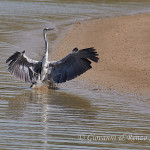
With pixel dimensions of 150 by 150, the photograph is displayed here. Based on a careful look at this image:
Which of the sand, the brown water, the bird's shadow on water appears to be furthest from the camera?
the sand

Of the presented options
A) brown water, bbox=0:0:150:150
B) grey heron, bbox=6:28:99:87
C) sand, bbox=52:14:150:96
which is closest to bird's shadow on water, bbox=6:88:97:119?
brown water, bbox=0:0:150:150

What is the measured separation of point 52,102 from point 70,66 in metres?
1.88

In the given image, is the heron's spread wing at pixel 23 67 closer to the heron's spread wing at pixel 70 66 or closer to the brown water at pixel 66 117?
the brown water at pixel 66 117

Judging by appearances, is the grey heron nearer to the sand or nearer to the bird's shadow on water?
the bird's shadow on water

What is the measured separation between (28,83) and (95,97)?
2192mm

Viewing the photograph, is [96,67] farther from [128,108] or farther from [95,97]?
[128,108]

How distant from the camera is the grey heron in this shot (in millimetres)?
11578

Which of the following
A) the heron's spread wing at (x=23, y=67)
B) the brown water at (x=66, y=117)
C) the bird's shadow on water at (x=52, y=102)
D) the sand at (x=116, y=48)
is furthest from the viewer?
the sand at (x=116, y=48)

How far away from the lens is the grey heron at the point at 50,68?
456 inches

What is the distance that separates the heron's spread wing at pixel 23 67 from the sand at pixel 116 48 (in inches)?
51.3

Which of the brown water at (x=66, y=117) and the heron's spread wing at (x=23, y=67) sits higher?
the heron's spread wing at (x=23, y=67)

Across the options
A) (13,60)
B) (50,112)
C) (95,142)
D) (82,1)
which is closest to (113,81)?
(13,60)

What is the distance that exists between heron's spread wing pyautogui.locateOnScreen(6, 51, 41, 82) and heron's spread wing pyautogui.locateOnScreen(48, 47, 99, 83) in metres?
0.35

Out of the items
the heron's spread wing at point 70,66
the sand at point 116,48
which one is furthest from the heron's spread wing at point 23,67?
the sand at point 116,48
